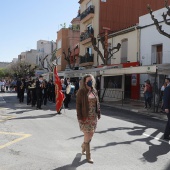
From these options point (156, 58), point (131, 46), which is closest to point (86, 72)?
point (131, 46)

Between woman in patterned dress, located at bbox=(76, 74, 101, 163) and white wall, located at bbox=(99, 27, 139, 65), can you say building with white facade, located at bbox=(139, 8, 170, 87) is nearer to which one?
white wall, located at bbox=(99, 27, 139, 65)

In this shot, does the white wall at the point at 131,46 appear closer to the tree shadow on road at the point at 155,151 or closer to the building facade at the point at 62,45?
the tree shadow on road at the point at 155,151

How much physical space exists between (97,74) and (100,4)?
1344 centimetres

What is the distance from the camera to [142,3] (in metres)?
35.4

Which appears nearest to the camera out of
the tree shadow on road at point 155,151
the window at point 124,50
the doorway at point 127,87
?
the tree shadow on road at point 155,151

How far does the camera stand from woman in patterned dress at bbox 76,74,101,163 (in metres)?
5.89

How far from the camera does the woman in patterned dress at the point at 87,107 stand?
19.3ft

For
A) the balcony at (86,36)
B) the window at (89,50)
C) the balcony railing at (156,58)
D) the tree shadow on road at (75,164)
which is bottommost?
the tree shadow on road at (75,164)

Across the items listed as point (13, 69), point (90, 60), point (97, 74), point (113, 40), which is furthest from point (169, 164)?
point (13, 69)

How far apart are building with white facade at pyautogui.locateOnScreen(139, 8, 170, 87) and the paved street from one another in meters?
12.0

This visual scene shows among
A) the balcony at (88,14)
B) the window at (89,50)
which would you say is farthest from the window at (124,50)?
the window at (89,50)

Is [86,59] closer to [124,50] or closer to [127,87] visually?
[124,50]

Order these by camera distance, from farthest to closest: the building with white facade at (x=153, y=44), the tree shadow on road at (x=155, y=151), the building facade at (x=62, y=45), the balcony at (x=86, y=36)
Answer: the building facade at (x=62, y=45) < the balcony at (x=86, y=36) < the building with white facade at (x=153, y=44) < the tree shadow on road at (x=155, y=151)

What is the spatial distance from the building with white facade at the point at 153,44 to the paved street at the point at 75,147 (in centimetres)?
1201
